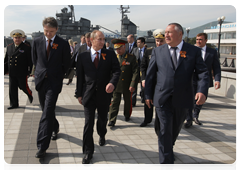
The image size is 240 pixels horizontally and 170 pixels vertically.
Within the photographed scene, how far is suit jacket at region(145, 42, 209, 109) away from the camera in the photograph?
324 cm

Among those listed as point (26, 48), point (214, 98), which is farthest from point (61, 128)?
point (214, 98)

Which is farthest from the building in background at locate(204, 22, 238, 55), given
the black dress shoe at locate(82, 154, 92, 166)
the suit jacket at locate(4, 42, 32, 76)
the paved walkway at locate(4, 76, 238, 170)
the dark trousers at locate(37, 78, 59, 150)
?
the black dress shoe at locate(82, 154, 92, 166)

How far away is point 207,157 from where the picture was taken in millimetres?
4027

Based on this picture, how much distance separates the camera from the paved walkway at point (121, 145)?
3641 millimetres

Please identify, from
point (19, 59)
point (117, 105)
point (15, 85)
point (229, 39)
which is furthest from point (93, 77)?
point (229, 39)

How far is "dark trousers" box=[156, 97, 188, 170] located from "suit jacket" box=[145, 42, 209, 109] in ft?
0.34

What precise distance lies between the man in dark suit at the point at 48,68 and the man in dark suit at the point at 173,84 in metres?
1.72

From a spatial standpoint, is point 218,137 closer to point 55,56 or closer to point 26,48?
point 55,56

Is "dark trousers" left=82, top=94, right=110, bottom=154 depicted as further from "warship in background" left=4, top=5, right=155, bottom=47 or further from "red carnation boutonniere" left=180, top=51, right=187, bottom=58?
"warship in background" left=4, top=5, right=155, bottom=47

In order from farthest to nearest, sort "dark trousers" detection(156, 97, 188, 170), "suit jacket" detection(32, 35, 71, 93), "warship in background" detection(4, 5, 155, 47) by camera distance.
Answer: "warship in background" detection(4, 5, 155, 47) < "suit jacket" detection(32, 35, 71, 93) < "dark trousers" detection(156, 97, 188, 170)

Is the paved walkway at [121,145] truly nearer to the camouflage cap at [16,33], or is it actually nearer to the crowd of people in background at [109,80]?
the crowd of people in background at [109,80]

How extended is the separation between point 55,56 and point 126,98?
2.47 meters

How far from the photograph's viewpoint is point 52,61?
392cm

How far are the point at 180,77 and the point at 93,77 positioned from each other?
1.38 m
